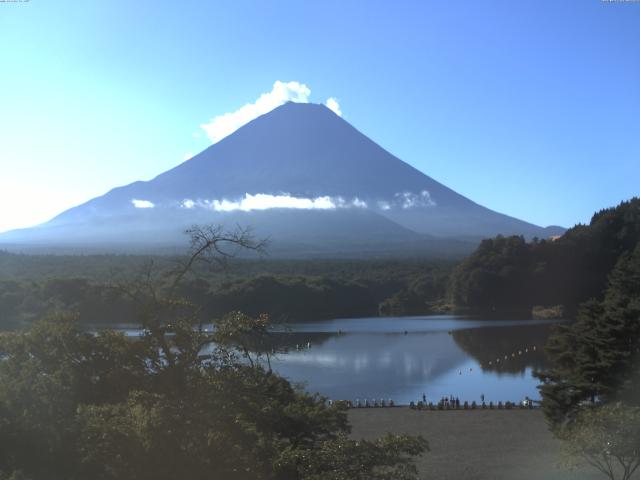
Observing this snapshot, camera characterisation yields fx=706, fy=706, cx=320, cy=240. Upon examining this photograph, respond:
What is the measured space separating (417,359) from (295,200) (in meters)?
63.7

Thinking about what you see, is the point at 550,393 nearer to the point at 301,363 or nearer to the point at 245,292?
the point at 301,363

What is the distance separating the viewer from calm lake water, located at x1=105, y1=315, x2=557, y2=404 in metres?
17.7

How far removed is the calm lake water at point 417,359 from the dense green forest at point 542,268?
5301mm

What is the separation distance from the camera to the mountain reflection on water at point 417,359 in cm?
1778

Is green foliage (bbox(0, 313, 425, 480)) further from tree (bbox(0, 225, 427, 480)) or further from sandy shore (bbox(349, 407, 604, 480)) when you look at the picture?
sandy shore (bbox(349, 407, 604, 480))

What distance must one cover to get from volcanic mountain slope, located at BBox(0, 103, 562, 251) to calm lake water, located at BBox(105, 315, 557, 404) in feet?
142

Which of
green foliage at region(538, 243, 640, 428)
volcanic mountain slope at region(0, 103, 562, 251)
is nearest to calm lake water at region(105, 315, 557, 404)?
green foliage at region(538, 243, 640, 428)

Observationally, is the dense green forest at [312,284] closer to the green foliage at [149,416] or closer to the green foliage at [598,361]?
the green foliage at [598,361]

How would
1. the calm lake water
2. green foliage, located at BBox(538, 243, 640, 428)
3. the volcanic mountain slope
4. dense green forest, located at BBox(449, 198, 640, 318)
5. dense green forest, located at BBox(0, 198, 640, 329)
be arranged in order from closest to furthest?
green foliage, located at BBox(538, 243, 640, 428) < the calm lake water < dense green forest, located at BBox(0, 198, 640, 329) < dense green forest, located at BBox(449, 198, 640, 318) < the volcanic mountain slope

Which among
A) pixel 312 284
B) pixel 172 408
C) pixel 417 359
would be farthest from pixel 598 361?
pixel 312 284

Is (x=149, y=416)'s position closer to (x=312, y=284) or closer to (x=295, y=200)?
(x=312, y=284)

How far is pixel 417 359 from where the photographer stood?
23.4 m

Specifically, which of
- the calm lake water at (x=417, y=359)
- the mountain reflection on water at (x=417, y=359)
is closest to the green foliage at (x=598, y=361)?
the calm lake water at (x=417, y=359)

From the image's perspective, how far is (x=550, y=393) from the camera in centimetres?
1150
